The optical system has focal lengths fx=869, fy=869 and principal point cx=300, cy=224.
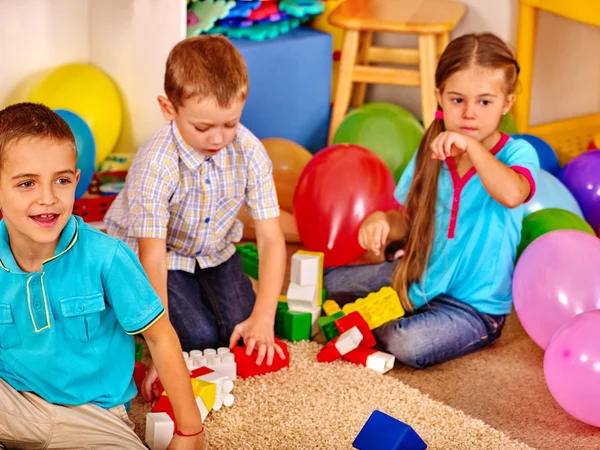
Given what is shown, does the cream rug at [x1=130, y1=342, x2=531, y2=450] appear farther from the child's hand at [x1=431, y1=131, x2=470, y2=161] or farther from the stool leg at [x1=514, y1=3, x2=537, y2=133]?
the stool leg at [x1=514, y1=3, x2=537, y2=133]

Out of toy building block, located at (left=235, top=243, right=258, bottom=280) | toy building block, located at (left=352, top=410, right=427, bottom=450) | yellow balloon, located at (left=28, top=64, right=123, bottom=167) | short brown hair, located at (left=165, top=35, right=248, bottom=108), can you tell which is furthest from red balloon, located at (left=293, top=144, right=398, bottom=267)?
toy building block, located at (left=352, top=410, right=427, bottom=450)

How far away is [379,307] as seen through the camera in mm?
1621

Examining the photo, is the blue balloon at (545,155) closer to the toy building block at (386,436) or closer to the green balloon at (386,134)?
the green balloon at (386,134)

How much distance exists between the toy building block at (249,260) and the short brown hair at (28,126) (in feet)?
2.64

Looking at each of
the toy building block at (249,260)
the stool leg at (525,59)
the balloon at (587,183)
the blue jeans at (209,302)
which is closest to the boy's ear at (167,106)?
the blue jeans at (209,302)

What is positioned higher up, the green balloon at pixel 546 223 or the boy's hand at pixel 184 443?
the green balloon at pixel 546 223

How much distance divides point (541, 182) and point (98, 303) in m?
1.15

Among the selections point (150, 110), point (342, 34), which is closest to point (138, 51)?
point (150, 110)

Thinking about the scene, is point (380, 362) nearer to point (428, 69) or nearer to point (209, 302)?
point (209, 302)

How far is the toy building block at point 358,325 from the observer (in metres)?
1.57

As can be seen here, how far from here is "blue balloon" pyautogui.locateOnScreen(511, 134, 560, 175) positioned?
2.21m

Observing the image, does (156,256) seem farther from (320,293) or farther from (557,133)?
(557,133)

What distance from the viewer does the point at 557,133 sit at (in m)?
2.46

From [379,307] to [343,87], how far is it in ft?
3.47
